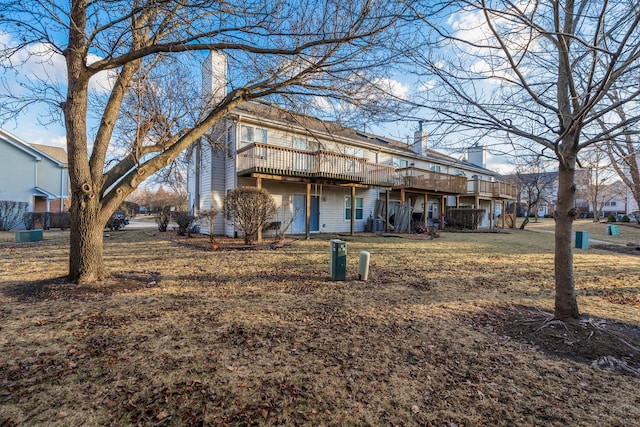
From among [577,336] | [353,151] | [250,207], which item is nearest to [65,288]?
[250,207]

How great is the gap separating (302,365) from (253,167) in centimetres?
997

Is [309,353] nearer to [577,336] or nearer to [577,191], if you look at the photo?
[577,336]

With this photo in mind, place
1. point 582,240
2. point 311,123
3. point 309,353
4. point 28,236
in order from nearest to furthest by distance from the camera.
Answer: point 309,353 → point 311,123 → point 28,236 → point 582,240

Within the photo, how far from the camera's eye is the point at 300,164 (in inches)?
520

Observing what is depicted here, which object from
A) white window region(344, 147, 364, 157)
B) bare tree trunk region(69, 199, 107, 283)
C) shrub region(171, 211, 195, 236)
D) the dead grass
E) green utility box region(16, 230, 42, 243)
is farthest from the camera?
the dead grass

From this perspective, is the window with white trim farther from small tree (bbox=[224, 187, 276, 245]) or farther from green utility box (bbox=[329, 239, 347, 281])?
green utility box (bbox=[329, 239, 347, 281])

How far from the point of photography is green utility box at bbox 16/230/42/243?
37.4 feet

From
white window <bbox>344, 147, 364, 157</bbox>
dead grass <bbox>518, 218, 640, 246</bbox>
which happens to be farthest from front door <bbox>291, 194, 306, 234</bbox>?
dead grass <bbox>518, 218, 640, 246</bbox>

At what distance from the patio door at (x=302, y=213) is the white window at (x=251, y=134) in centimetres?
332

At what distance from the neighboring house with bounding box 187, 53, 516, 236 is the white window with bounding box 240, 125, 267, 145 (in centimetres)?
5

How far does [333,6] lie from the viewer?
5031 mm

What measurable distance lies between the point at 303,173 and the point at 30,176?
857 inches

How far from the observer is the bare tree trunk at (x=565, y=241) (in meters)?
3.79

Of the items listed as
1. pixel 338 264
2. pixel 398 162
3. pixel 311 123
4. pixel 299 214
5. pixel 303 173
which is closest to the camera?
pixel 338 264
